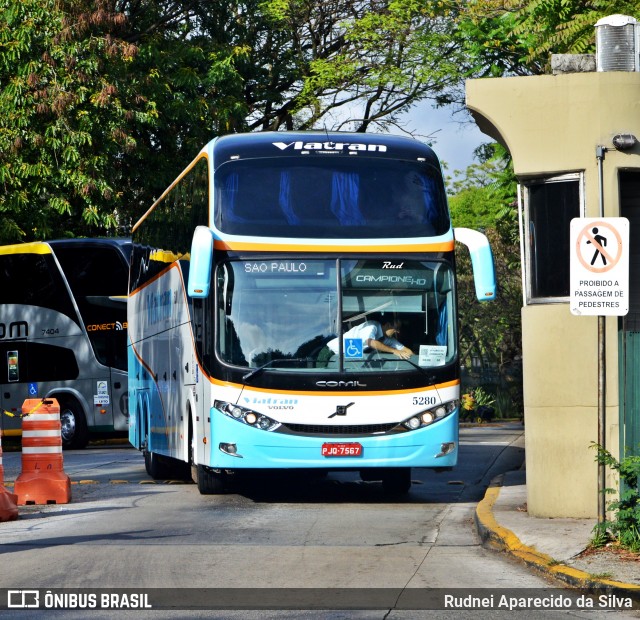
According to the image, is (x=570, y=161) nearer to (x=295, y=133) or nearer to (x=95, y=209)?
(x=295, y=133)

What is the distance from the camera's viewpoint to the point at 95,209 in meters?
30.1

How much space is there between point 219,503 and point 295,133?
15.1 feet

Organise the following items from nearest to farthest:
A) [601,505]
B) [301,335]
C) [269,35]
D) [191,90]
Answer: [601,505] < [301,335] < [191,90] < [269,35]

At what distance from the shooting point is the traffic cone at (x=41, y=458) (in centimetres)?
1526

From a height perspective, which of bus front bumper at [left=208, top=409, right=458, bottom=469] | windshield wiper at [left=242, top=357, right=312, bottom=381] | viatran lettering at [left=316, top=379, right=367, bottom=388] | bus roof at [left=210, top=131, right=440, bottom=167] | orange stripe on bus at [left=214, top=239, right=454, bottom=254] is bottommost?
bus front bumper at [left=208, top=409, right=458, bottom=469]

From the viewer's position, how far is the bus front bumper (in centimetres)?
1444

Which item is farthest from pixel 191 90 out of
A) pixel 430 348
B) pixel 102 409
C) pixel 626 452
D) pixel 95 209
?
pixel 626 452

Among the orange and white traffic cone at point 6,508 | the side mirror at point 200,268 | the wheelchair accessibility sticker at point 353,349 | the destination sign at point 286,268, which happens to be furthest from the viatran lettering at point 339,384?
the orange and white traffic cone at point 6,508

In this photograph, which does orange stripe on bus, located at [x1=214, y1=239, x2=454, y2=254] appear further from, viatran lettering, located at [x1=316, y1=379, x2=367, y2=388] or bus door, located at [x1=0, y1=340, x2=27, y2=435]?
bus door, located at [x1=0, y1=340, x2=27, y2=435]

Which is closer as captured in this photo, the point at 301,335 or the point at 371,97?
the point at 301,335

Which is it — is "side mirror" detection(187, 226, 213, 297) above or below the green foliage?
above

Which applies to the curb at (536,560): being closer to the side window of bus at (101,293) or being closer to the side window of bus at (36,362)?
the side window of bus at (101,293)

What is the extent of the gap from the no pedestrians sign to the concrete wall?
5.81 ft

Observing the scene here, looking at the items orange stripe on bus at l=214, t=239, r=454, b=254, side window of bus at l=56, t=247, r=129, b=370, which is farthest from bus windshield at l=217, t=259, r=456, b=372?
side window of bus at l=56, t=247, r=129, b=370
